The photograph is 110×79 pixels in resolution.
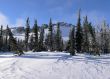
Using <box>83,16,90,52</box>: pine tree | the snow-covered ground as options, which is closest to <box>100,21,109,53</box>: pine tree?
<box>83,16,90,52</box>: pine tree

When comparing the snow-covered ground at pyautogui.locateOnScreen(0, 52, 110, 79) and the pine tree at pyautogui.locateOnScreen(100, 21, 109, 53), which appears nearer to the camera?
the snow-covered ground at pyautogui.locateOnScreen(0, 52, 110, 79)

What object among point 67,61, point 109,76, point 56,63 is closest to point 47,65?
point 56,63

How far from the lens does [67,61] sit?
30969 millimetres

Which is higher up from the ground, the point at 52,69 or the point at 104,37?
the point at 104,37

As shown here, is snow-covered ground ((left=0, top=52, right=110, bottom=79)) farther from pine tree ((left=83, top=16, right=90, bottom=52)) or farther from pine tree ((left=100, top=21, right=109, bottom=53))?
pine tree ((left=100, top=21, right=109, bottom=53))

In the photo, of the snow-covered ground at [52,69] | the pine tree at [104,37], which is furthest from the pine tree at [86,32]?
the snow-covered ground at [52,69]

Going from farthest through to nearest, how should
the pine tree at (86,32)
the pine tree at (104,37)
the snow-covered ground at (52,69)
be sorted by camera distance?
1. the pine tree at (104,37)
2. the pine tree at (86,32)
3. the snow-covered ground at (52,69)

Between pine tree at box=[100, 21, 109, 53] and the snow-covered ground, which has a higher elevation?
pine tree at box=[100, 21, 109, 53]

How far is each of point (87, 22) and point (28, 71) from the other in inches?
2302

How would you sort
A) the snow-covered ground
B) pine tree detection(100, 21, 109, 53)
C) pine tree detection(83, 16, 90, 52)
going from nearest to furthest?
the snow-covered ground
pine tree detection(83, 16, 90, 52)
pine tree detection(100, 21, 109, 53)

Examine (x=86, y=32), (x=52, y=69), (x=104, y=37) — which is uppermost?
(x=86, y=32)

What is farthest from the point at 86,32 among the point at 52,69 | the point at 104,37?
the point at 52,69

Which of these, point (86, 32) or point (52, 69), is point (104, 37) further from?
point (52, 69)

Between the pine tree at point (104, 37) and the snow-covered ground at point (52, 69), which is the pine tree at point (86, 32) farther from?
the snow-covered ground at point (52, 69)
